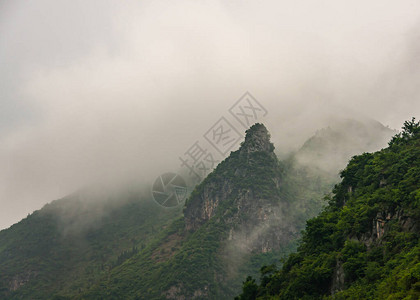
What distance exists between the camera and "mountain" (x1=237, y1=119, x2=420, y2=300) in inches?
1173

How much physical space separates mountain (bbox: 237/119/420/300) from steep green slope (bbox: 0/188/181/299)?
101m

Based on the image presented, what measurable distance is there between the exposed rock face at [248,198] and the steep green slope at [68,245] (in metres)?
32.6

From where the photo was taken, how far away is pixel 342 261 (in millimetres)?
37625

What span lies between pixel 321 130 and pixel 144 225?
314ft

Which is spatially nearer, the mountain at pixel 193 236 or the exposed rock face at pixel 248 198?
the mountain at pixel 193 236

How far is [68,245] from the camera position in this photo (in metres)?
173

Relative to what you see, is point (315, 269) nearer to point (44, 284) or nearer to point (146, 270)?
point (146, 270)

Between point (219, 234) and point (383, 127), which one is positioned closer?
point (219, 234)

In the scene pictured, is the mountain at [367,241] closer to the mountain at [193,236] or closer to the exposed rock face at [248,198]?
the mountain at [193,236]

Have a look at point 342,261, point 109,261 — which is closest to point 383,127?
point 109,261

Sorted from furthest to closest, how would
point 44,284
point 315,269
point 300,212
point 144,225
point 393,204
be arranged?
point 144,225 < point 44,284 < point 300,212 < point 315,269 < point 393,204

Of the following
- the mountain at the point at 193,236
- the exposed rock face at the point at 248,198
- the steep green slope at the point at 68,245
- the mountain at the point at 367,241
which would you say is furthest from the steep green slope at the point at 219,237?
the mountain at the point at 367,241

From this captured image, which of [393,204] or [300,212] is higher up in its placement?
[393,204]

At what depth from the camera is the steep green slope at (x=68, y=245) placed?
142575 mm
